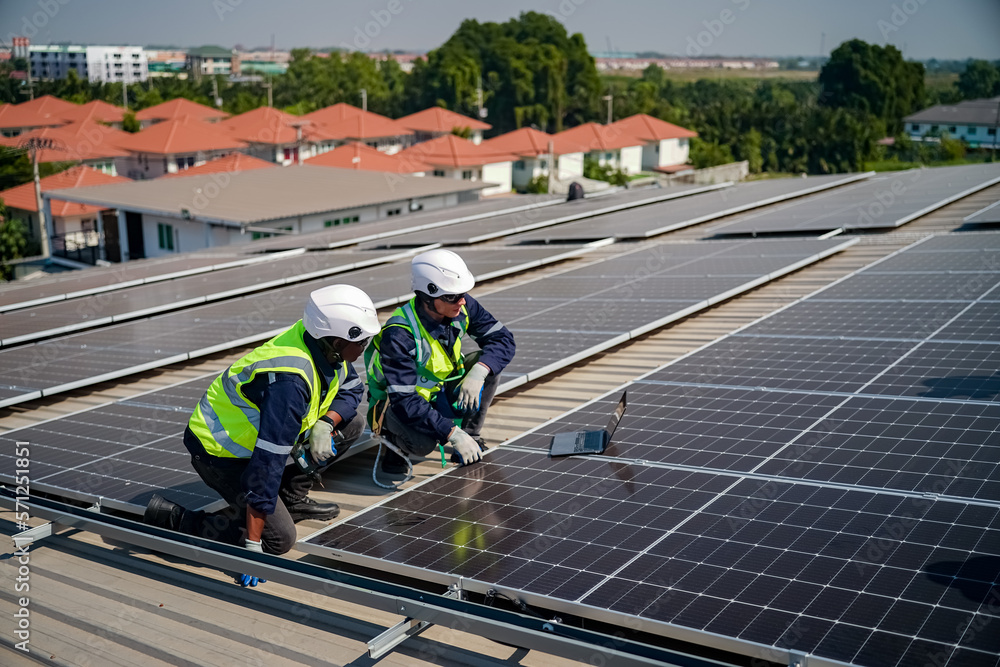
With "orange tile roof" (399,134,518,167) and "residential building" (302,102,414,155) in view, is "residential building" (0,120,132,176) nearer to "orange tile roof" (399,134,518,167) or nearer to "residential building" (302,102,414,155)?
"residential building" (302,102,414,155)

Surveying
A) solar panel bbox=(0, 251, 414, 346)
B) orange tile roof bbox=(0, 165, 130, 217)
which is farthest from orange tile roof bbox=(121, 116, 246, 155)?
solar panel bbox=(0, 251, 414, 346)

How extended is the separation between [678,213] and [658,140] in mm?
71081

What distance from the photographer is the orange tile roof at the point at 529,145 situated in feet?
276

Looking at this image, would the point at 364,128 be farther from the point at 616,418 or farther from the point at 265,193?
the point at 616,418

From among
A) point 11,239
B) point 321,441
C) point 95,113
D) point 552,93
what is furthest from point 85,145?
point 321,441

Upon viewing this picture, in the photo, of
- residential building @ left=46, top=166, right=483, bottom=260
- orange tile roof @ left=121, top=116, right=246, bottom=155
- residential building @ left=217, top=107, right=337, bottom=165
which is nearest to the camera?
residential building @ left=46, top=166, right=483, bottom=260

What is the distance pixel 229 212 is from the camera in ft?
138

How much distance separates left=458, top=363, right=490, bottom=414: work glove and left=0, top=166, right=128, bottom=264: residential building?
51.5m

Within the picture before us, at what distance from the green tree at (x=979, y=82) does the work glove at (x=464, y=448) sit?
182425 mm

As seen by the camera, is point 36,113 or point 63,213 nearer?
point 63,213

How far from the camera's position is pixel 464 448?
731cm

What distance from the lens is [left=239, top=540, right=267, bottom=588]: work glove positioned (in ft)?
21.3

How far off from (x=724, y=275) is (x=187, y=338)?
8.48 m

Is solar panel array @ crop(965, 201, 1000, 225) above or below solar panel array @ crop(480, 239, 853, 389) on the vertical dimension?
above
